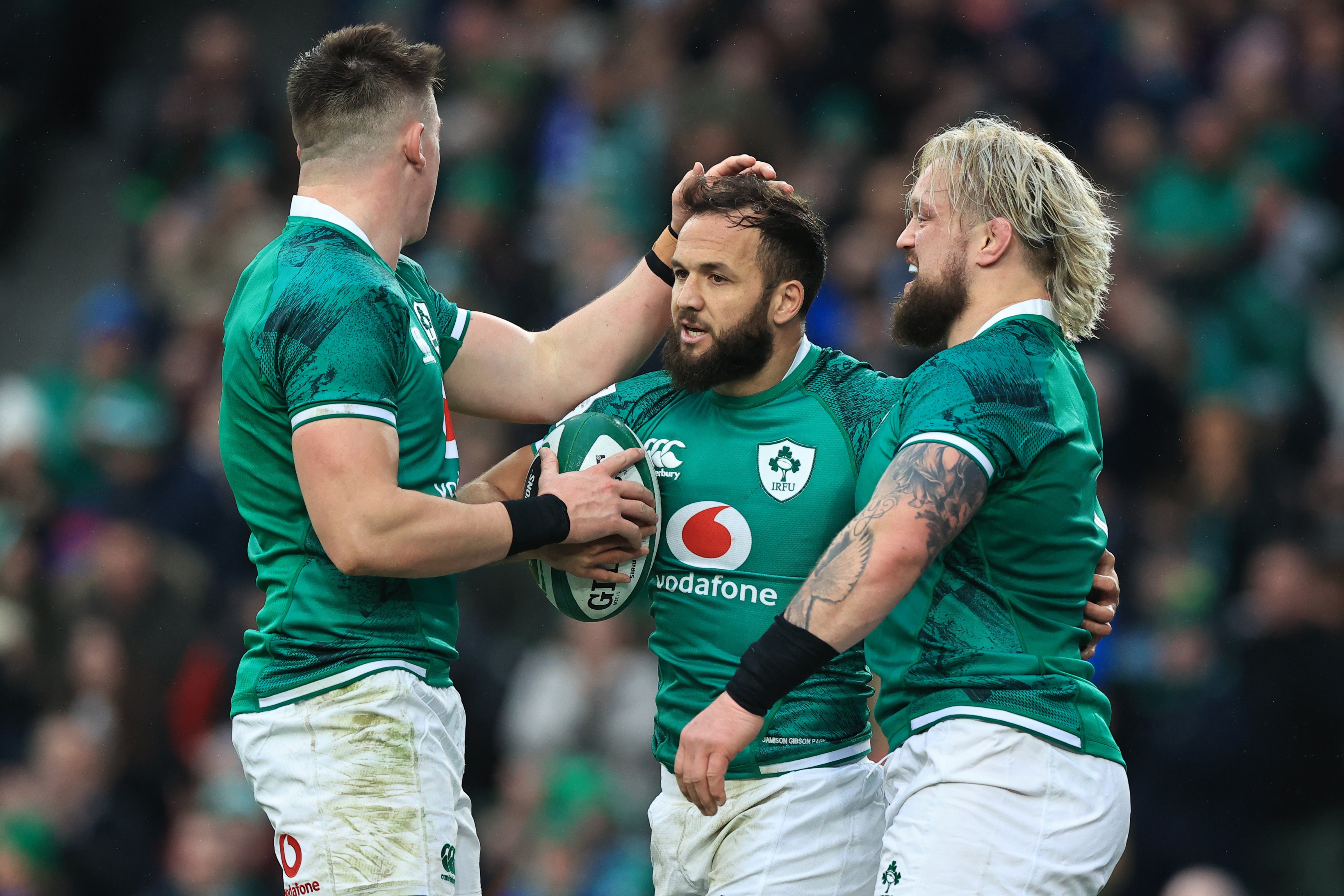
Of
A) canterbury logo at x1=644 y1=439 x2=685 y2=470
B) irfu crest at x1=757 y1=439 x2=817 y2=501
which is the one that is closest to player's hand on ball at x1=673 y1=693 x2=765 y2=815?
irfu crest at x1=757 y1=439 x2=817 y2=501

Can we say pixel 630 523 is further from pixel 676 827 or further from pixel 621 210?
pixel 621 210

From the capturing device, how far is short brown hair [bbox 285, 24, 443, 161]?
11.1 feet

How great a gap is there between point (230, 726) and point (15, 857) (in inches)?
50.4

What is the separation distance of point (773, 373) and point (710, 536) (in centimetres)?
48

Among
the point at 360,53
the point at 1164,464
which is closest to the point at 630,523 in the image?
the point at 360,53

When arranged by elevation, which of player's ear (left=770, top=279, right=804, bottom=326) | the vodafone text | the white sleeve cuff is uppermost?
player's ear (left=770, top=279, right=804, bottom=326)

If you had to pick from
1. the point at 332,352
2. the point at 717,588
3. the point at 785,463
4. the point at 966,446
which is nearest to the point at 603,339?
the point at 785,463

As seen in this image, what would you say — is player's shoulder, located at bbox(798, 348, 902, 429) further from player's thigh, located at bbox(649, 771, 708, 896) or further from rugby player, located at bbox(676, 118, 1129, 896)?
player's thigh, located at bbox(649, 771, 708, 896)

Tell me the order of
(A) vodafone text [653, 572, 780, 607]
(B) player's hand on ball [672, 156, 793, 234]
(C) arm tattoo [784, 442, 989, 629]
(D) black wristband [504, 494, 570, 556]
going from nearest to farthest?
(C) arm tattoo [784, 442, 989, 629] → (D) black wristband [504, 494, 570, 556] → (A) vodafone text [653, 572, 780, 607] → (B) player's hand on ball [672, 156, 793, 234]

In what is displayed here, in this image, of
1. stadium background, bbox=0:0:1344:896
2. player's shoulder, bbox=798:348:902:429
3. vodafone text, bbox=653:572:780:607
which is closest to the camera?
vodafone text, bbox=653:572:780:607

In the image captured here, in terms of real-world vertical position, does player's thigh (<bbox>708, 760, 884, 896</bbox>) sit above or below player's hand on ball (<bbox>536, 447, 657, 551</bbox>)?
below

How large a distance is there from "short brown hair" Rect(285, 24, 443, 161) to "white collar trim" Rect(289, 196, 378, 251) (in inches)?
5.4

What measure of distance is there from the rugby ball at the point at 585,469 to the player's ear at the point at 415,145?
77 centimetres

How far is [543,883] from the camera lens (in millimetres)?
6820
